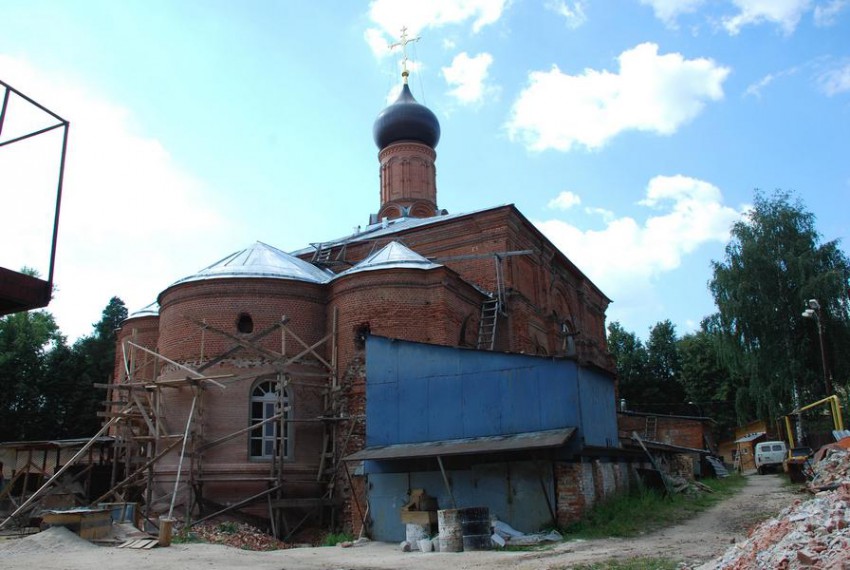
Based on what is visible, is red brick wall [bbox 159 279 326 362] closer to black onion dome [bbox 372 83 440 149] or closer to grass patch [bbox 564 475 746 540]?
grass patch [bbox 564 475 746 540]

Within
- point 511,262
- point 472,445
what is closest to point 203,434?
point 472,445

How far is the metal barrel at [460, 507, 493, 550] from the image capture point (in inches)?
490

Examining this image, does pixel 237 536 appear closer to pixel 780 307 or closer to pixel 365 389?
pixel 365 389

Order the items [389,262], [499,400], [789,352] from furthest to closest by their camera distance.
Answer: [789,352], [389,262], [499,400]

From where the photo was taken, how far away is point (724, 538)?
11.4m

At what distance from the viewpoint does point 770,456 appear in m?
29.4

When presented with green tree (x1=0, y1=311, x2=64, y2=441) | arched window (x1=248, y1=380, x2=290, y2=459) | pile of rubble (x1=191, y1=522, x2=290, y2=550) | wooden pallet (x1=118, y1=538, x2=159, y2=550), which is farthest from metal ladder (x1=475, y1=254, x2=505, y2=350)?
green tree (x1=0, y1=311, x2=64, y2=441)

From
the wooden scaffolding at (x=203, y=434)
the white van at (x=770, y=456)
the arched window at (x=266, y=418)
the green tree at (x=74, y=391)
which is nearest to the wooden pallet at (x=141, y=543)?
the wooden scaffolding at (x=203, y=434)

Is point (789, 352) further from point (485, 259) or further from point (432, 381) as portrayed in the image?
point (432, 381)

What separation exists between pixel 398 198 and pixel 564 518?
21.1 meters

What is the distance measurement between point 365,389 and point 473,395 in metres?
3.71

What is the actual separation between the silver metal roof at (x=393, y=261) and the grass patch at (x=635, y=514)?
25.4ft

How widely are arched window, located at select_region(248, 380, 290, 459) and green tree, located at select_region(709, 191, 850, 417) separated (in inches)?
673

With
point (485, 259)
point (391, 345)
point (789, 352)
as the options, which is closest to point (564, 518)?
point (391, 345)
